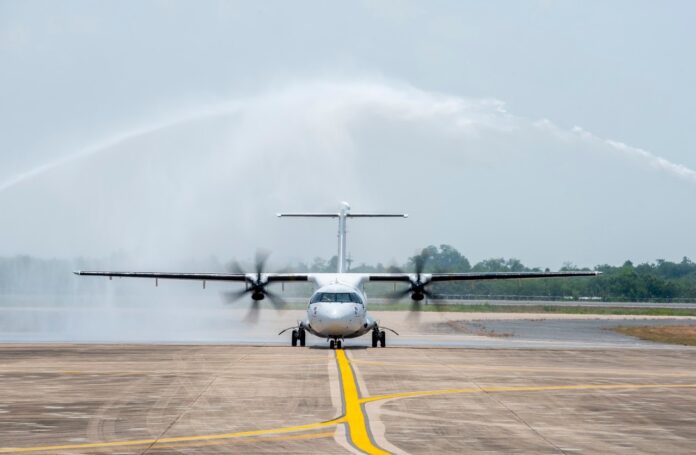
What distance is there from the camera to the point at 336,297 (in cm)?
4278

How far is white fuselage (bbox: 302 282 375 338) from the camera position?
137 feet

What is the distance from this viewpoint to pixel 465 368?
31062 millimetres

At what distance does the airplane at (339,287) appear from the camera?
42.2 meters

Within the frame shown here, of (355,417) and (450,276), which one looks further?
(450,276)

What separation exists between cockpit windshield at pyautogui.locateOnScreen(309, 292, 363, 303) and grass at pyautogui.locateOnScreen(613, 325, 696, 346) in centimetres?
1956

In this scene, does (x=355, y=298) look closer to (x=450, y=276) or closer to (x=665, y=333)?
(x=450, y=276)

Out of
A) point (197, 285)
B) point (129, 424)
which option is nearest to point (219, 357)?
point (129, 424)

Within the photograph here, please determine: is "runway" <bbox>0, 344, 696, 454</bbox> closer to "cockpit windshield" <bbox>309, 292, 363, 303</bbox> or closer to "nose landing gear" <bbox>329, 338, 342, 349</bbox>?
"cockpit windshield" <bbox>309, 292, 363, 303</bbox>

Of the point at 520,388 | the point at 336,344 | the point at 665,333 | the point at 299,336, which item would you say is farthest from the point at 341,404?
the point at 665,333

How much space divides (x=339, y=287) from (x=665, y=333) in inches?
1213

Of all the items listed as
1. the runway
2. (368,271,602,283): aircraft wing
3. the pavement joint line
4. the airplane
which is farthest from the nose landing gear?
the pavement joint line

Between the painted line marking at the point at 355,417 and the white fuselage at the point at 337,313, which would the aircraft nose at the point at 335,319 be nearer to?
the white fuselage at the point at 337,313

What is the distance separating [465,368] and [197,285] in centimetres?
5040

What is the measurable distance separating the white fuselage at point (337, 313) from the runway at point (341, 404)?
5762 mm
